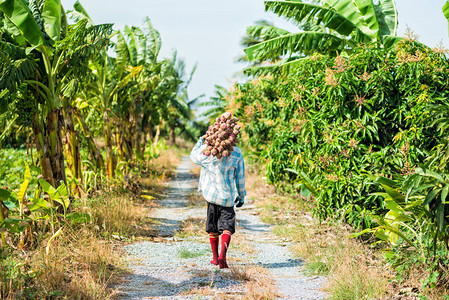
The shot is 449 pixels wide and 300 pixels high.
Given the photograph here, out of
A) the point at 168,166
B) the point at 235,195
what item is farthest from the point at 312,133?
the point at 168,166

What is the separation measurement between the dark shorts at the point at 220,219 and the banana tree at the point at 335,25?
18.2 feet

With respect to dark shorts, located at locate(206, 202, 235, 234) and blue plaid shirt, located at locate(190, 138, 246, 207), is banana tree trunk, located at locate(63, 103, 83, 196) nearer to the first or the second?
blue plaid shirt, located at locate(190, 138, 246, 207)

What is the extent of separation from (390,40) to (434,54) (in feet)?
7.71

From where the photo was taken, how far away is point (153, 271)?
5.36 meters

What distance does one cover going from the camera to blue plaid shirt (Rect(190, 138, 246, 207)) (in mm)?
5473

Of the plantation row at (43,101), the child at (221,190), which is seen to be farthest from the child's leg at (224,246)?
the plantation row at (43,101)

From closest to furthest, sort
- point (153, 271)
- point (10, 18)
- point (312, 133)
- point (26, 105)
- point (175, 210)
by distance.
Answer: point (153, 271) < point (10, 18) < point (26, 105) < point (312, 133) < point (175, 210)

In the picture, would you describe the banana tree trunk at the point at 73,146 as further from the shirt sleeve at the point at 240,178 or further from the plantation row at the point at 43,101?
the shirt sleeve at the point at 240,178

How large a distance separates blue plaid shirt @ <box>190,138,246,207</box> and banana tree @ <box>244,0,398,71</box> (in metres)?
5.13

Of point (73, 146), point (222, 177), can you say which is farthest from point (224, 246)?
point (73, 146)

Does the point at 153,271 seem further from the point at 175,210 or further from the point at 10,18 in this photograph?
the point at 175,210

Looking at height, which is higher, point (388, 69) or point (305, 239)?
point (388, 69)

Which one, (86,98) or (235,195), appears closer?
(235,195)

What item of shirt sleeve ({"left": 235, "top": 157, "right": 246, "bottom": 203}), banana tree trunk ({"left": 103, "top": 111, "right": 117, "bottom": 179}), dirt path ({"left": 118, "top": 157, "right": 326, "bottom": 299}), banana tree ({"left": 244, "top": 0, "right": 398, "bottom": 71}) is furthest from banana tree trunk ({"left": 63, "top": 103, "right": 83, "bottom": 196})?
banana tree ({"left": 244, "top": 0, "right": 398, "bottom": 71})
